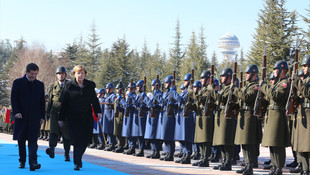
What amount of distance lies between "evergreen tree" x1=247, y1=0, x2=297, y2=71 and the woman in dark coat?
77.9 feet

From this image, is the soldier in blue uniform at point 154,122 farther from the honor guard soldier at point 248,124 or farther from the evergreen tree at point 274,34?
the evergreen tree at point 274,34

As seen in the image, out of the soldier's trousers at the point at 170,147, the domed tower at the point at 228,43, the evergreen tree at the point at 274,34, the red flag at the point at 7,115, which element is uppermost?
the domed tower at the point at 228,43

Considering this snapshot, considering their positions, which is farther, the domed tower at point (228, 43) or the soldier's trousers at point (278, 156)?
the domed tower at point (228, 43)

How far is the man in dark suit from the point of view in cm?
921

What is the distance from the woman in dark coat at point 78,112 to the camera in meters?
9.34

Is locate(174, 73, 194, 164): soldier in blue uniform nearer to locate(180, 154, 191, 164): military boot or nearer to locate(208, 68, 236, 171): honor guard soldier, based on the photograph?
locate(180, 154, 191, 164): military boot

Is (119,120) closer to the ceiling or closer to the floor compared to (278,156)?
closer to the ceiling

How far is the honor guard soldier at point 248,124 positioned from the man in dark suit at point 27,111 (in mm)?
3887

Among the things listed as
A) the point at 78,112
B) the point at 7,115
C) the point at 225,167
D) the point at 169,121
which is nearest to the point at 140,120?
the point at 169,121

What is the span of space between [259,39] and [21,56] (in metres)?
42.7

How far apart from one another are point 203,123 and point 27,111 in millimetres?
4027

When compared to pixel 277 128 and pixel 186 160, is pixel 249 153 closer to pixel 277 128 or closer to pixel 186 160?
pixel 277 128

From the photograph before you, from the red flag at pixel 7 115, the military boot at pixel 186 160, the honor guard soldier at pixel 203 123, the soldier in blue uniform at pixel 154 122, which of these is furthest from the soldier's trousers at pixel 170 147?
the red flag at pixel 7 115

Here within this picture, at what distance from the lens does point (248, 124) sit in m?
9.89
